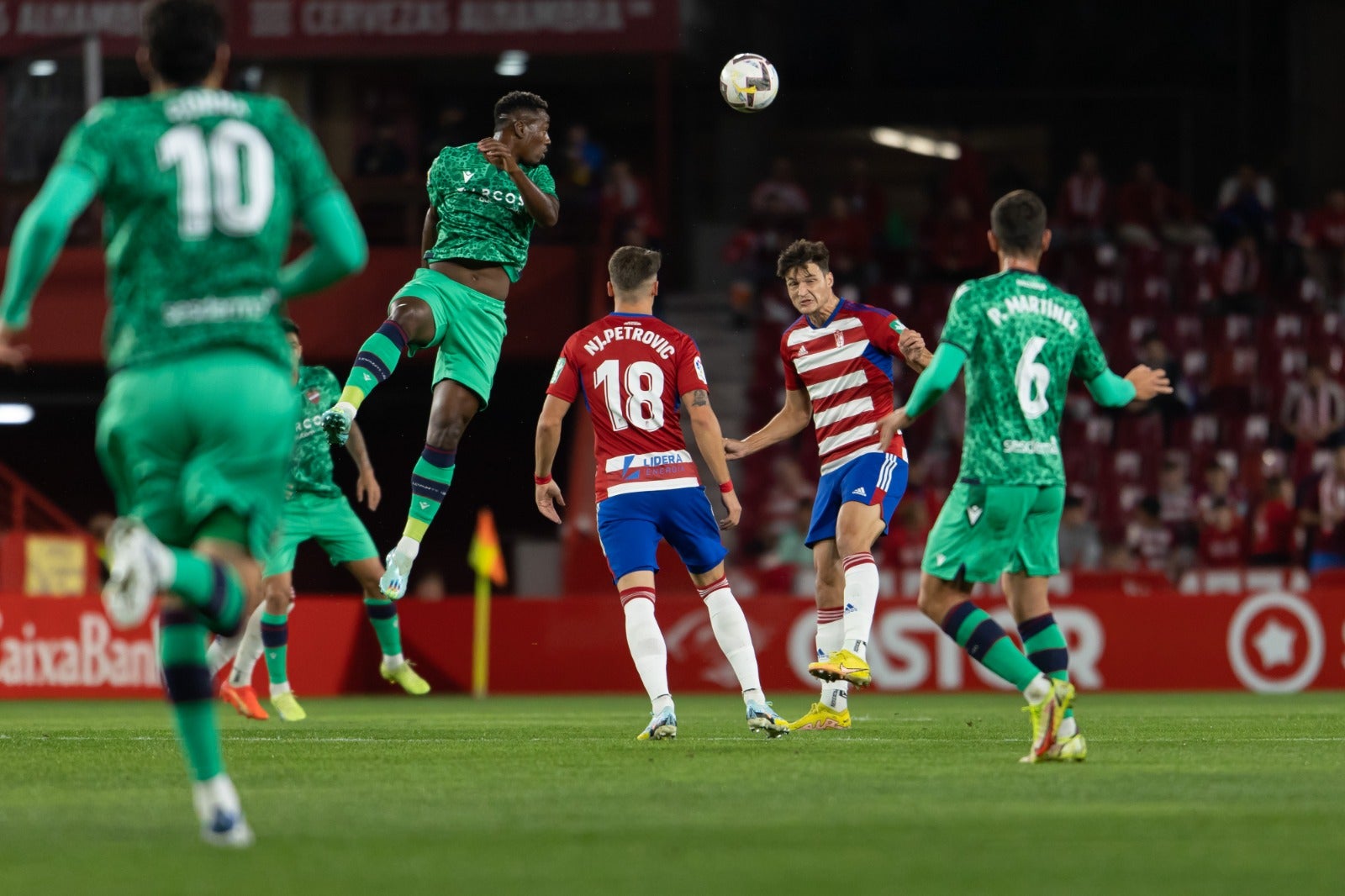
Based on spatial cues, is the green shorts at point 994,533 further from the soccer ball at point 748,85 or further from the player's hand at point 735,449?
the soccer ball at point 748,85

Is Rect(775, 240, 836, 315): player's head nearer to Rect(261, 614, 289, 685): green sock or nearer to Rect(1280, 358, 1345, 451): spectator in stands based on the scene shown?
Rect(261, 614, 289, 685): green sock

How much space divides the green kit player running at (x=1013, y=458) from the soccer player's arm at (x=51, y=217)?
3.19 metres

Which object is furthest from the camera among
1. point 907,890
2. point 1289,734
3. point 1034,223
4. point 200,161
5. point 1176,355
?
point 1176,355

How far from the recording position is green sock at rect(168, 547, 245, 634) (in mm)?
4969

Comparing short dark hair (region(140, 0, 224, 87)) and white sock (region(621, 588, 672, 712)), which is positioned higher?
short dark hair (region(140, 0, 224, 87))

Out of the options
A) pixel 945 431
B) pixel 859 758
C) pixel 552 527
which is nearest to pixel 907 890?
pixel 859 758

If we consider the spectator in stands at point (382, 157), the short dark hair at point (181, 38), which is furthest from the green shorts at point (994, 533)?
the spectator in stands at point (382, 157)

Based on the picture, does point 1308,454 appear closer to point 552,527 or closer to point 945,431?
point 945,431

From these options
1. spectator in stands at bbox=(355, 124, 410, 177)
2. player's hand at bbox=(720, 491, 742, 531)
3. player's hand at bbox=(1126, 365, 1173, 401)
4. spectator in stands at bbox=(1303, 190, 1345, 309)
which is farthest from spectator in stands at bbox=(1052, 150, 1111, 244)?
player's hand at bbox=(1126, 365, 1173, 401)

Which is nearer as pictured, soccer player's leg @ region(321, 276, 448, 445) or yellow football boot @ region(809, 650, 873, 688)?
yellow football boot @ region(809, 650, 873, 688)

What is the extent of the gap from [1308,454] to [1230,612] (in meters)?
3.29

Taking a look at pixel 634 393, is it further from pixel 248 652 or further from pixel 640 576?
pixel 248 652

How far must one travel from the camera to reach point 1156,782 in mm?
6684

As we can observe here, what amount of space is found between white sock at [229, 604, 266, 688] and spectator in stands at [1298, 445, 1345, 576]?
1019 cm
